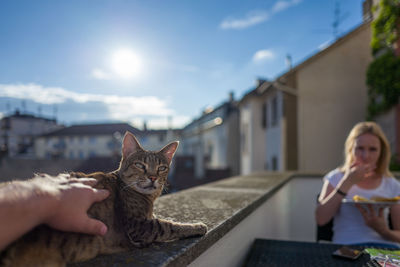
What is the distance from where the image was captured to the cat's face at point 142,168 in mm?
995

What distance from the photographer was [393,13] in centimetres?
714

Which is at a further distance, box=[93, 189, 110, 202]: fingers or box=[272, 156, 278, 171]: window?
box=[272, 156, 278, 171]: window

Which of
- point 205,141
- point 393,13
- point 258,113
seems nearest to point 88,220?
point 393,13

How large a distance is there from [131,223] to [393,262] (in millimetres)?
1350

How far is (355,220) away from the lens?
7.54 feet

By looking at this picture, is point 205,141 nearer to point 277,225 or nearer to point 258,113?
point 258,113

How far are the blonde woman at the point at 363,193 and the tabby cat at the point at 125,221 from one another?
161 centimetres

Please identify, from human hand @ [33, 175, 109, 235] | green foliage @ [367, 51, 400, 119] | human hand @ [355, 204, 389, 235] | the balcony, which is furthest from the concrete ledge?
green foliage @ [367, 51, 400, 119]

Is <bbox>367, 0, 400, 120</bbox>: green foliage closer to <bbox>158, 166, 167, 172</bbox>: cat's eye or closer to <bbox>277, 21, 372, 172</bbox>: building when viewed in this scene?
<bbox>277, 21, 372, 172</bbox>: building

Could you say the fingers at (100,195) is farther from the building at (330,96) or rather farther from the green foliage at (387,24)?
the building at (330,96)

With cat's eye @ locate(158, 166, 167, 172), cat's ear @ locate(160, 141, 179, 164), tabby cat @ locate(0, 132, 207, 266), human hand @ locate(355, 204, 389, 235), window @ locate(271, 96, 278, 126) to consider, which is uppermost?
window @ locate(271, 96, 278, 126)

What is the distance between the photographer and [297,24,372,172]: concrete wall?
33.4 feet

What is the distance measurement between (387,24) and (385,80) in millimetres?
1594

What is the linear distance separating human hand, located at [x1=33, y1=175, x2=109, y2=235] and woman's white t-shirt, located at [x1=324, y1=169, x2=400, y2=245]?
2.19 metres
